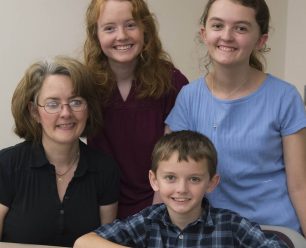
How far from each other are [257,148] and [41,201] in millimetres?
730

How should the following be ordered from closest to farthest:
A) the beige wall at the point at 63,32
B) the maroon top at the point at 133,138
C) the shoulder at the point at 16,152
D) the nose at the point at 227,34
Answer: the nose at the point at 227,34
the shoulder at the point at 16,152
the maroon top at the point at 133,138
the beige wall at the point at 63,32

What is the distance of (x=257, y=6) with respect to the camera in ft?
4.61

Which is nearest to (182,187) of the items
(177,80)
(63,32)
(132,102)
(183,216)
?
(183,216)

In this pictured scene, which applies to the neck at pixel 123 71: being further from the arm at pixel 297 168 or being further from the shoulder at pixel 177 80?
the arm at pixel 297 168

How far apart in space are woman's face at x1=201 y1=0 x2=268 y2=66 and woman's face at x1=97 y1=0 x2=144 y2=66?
0.34m

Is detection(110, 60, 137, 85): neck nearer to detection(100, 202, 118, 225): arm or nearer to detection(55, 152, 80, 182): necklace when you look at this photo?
detection(55, 152, 80, 182): necklace

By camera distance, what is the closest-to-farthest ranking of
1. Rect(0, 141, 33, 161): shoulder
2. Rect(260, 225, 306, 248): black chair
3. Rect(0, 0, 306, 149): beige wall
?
Rect(260, 225, 306, 248): black chair
Rect(0, 141, 33, 161): shoulder
Rect(0, 0, 306, 149): beige wall

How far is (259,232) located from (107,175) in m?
0.58

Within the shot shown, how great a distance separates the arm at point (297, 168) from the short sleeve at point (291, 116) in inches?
0.8

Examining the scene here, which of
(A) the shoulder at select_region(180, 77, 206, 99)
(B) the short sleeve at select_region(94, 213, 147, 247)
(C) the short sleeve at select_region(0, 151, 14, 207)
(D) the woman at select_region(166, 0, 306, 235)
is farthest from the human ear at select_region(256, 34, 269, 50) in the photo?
(C) the short sleeve at select_region(0, 151, 14, 207)

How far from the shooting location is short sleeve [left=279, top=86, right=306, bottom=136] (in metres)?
1.39

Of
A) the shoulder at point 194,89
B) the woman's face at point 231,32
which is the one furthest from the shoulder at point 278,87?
the shoulder at point 194,89

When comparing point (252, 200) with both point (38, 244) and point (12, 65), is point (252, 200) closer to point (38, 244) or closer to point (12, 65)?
point (38, 244)

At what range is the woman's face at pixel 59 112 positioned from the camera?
4.83ft
